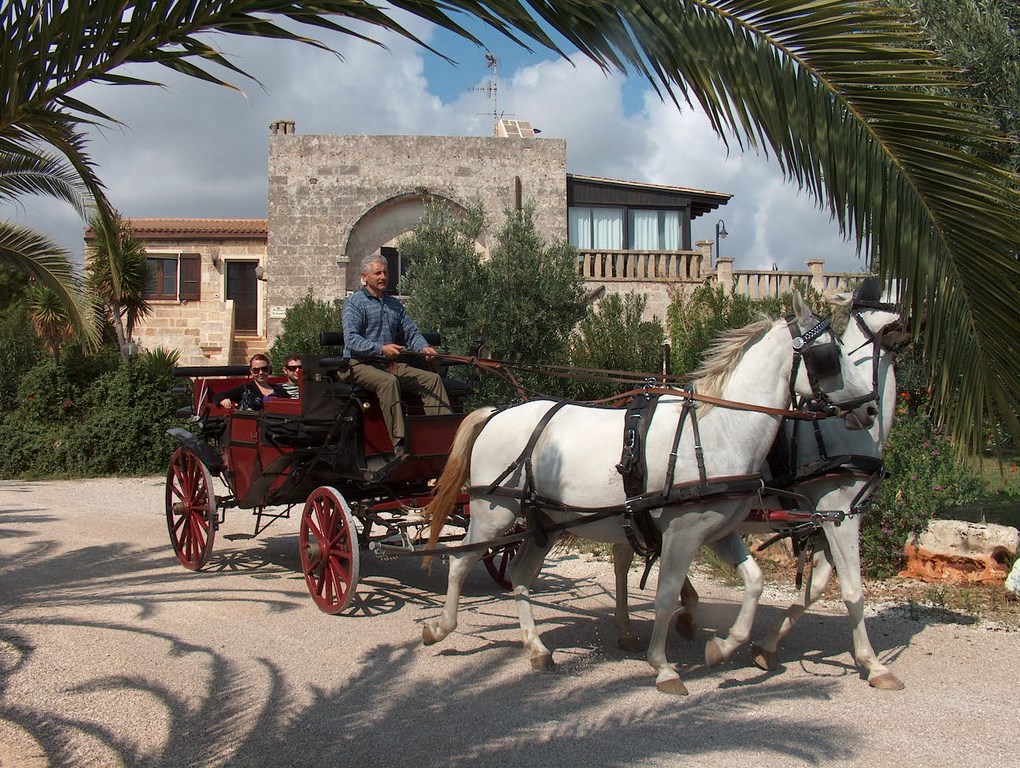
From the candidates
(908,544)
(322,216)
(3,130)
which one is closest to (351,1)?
(3,130)

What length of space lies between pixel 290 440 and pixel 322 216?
14.8m

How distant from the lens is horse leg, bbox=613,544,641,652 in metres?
6.07

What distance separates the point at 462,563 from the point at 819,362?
2.55 metres

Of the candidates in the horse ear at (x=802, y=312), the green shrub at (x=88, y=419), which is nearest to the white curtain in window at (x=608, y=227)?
the green shrub at (x=88, y=419)

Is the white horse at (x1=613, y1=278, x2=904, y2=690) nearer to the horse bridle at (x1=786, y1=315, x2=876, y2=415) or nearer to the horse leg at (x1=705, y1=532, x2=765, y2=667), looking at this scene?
the horse leg at (x1=705, y1=532, x2=765, y2=667)

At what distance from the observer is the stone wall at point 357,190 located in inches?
834

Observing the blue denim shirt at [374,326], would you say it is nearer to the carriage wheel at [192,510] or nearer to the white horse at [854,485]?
the carriage wheel at [192,510]

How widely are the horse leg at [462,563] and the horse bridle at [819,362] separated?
2.00 meters

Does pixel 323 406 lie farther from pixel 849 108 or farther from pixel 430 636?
pixel 849 108

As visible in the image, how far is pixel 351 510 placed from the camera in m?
7.18

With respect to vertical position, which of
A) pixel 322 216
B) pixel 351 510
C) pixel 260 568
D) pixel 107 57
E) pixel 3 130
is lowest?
pixel 260 568

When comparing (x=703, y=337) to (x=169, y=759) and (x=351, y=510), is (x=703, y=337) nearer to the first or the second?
(x=351, y=510)

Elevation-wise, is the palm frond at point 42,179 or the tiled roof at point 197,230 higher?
the tiled roof at point 197,230

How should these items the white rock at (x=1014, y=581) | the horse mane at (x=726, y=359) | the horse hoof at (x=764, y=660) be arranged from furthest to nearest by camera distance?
the white rock at (x=1014, y=581) < the horse hoof at (x=764, y=660) < the horse mane at (x=726, y=359)
